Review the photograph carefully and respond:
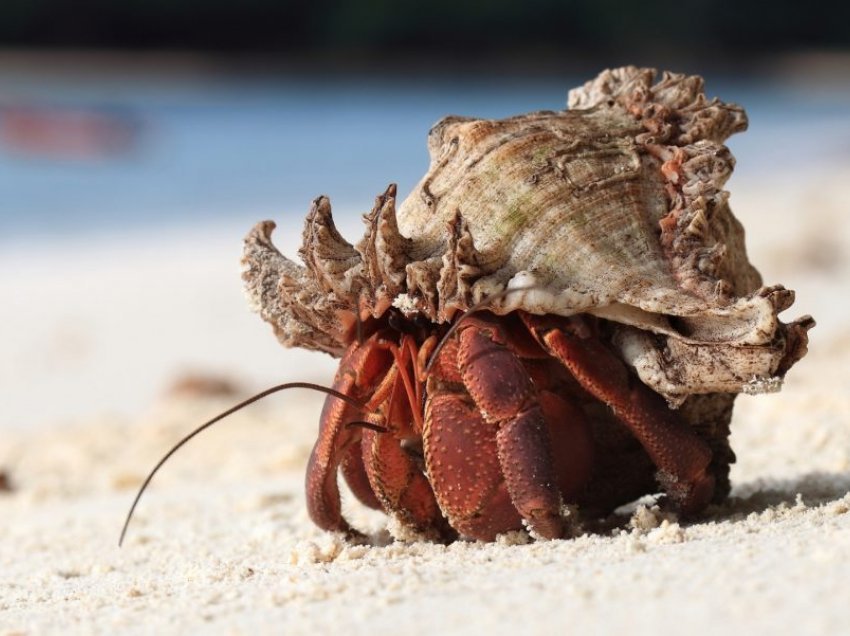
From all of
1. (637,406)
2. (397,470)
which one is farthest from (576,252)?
(397,470)

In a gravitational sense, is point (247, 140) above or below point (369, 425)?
above

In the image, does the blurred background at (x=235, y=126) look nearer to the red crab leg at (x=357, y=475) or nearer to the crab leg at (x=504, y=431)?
the red crab leg at (x=357, y=475)

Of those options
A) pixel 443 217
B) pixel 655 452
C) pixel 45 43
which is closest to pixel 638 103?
pixel 443 217

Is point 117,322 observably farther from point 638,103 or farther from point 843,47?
point 843,47

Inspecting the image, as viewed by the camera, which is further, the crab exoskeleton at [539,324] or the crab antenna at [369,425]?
the crab antenna at [369,425]

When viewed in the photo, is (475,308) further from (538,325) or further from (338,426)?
(338,426)

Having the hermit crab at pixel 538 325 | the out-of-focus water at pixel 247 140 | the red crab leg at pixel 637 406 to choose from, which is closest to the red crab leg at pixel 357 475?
the hermit crab at pixel 538 325
